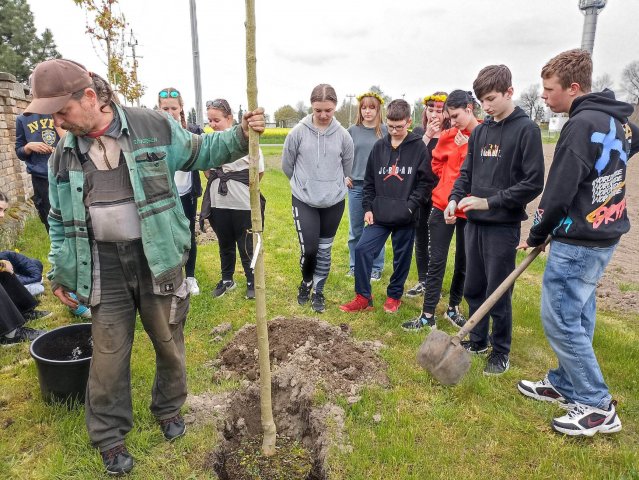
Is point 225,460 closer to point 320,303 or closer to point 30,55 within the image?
point 320,303

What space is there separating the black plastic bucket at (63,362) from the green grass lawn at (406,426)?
12 cm

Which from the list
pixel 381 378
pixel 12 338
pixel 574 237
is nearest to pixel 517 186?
pixel 574 237

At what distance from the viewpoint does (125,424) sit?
8.80 ft

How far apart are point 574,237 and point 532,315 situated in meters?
2.30

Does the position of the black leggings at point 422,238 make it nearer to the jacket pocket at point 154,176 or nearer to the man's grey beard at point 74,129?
the jacket pocket at point 154,176

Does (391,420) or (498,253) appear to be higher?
(498,253)

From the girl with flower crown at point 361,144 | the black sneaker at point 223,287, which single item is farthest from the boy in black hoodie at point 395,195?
the black sneaker at point 223,287

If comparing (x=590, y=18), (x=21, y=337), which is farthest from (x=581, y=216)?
(x=590, y=18)

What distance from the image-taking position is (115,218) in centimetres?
235

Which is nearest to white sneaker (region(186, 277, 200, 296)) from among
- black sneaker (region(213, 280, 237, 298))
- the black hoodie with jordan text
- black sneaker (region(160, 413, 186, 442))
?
black sneaker (region(213, 280, 237, 298))

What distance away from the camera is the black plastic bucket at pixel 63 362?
2908 millimetres

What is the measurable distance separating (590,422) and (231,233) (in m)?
3.82

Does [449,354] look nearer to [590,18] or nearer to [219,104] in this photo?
[219,104]

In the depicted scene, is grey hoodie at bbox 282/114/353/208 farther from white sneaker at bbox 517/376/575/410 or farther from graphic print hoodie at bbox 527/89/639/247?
white sneaker at bbox 517/376/575/410
